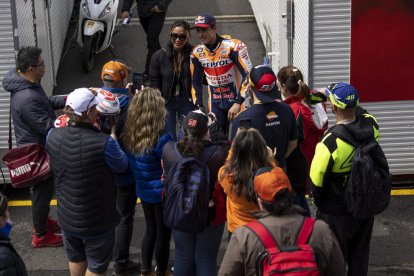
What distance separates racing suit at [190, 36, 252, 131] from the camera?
316 inches

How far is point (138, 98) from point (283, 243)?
225 centimetres

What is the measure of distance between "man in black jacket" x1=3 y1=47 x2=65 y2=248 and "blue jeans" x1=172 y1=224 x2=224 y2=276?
1898mm

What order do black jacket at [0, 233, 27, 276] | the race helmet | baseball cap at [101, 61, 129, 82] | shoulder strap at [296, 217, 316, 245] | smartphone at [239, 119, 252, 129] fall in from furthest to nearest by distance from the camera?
baseball cap at [101, 61, 129, 82] < the race helmet < smartphone at [239, 119, 252, 129] < black jacket at [0, 233, 27, 276] < shoulder strap at [296, 217, 316, 245]

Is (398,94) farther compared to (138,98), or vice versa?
(398,94)

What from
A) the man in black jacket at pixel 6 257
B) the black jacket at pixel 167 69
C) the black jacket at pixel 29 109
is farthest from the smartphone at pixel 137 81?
the man in black jacket at pixel 6 257

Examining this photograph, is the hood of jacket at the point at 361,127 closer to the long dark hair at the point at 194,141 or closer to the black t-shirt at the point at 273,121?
the black t-shirt at the point at 273,121

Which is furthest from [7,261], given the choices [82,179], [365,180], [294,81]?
[294,81]

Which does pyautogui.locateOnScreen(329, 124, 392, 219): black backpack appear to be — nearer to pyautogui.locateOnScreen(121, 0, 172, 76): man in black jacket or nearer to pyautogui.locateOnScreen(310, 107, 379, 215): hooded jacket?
pyautogui.locateOnScreen(310, 107, 379, 215): hooded jacket

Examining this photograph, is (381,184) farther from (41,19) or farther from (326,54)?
(41,19)

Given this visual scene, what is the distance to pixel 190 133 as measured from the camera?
5.52 m

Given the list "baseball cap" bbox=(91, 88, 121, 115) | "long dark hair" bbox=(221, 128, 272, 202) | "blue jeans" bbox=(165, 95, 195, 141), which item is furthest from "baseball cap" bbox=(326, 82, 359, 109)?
"blue jeans" bbox=(165, 95, 195, 141)

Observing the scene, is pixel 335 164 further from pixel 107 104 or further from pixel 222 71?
pixel 222 71

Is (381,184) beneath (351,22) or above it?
beneath

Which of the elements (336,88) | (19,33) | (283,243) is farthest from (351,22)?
(283,243)
